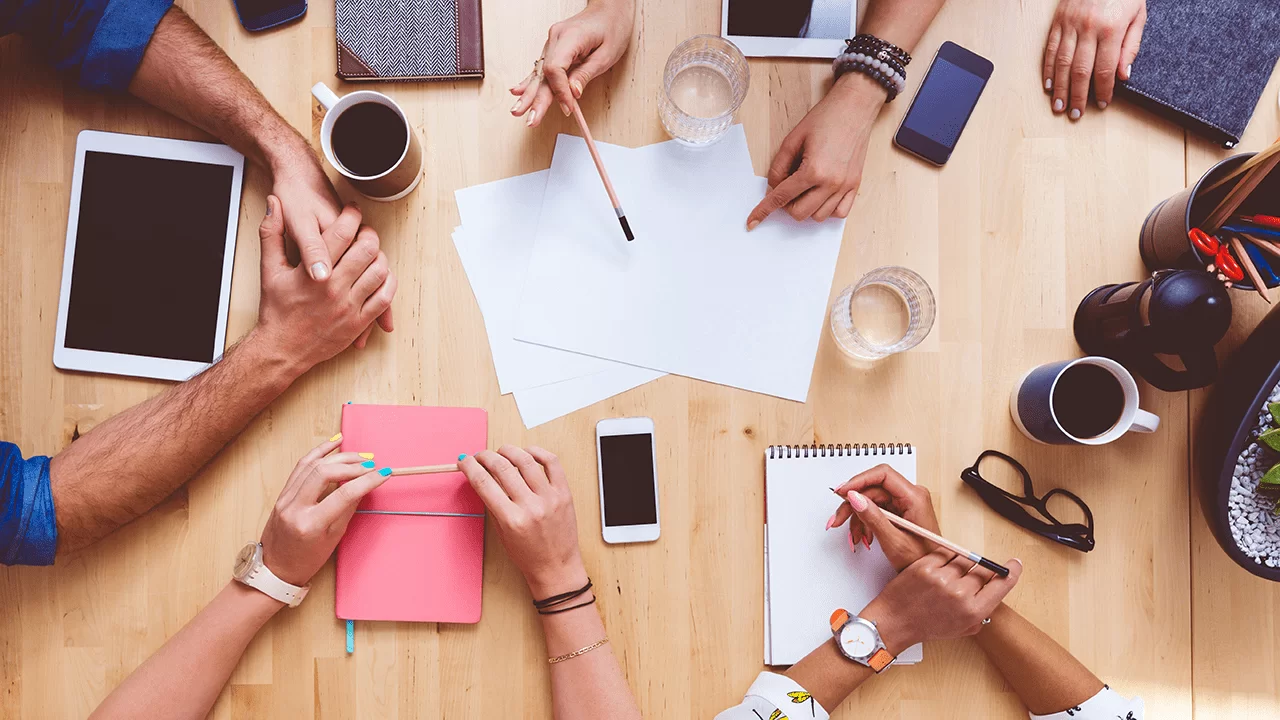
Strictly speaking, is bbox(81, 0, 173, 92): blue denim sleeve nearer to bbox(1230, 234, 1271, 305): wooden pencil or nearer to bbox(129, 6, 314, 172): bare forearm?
bbox(129, 6, 314, 172): bare forearm

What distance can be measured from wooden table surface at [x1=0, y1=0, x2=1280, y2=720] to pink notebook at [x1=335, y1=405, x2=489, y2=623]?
0.03 meters

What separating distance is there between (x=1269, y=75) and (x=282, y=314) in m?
1.58

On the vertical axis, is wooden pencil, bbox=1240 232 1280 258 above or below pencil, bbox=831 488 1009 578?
above

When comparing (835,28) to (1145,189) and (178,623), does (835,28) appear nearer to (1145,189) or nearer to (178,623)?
(1145,189)

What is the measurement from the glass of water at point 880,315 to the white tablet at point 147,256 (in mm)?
968

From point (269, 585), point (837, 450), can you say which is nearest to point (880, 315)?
point (837, 450)

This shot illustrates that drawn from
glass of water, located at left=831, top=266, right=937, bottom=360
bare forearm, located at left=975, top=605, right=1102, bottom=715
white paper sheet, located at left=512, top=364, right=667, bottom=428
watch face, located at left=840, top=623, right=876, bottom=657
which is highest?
glass of water, located at left=831, top=266, right=937, bottom=360

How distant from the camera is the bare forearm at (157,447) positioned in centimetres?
106

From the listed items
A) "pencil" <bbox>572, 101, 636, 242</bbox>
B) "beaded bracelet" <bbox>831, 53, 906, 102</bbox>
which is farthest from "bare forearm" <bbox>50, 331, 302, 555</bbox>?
"beaded bracelet" <bbox>831, 53, 906, 102</bbox>

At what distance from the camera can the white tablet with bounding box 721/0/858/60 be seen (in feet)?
3.72

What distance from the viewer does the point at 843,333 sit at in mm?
1120

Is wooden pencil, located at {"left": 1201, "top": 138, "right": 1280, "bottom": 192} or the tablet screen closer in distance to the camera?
wooden pencil, located at {"left": 1201, "top": 138, "right": 1280, "bottom": 192}

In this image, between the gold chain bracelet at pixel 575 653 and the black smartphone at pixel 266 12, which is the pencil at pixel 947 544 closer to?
the gold chain bracelet at pixel 575 653

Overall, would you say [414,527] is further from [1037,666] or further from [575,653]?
[1037,666]
